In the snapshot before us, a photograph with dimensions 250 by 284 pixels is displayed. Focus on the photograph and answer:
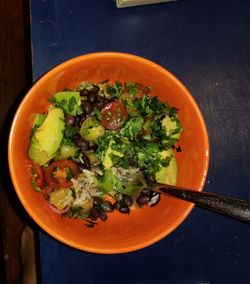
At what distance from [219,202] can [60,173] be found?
15.9 inches

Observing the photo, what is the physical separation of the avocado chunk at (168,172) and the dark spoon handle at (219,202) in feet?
0.27

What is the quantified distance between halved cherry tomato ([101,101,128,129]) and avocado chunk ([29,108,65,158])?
113 mm

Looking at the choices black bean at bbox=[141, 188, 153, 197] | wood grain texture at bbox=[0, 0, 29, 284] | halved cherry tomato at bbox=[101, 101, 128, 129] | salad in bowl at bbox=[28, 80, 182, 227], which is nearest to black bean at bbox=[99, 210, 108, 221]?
salad in bowl at bbox=[28, 80, 182, 227]

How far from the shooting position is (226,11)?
4.43 feet


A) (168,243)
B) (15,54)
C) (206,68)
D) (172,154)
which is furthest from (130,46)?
(15,54)

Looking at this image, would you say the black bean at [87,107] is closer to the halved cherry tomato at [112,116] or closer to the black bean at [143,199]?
the halved cherry tomato at [112,116]

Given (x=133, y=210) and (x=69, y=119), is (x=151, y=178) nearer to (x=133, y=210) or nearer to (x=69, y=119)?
(x=133, y=210)

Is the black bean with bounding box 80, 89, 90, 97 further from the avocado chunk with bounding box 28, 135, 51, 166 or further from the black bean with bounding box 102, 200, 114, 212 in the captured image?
the black bean with bounding box 102, 200, 114, 212

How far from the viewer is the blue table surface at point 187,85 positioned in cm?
122

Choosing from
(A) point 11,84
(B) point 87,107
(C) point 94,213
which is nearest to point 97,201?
(C) point 94,213

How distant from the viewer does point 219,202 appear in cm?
89

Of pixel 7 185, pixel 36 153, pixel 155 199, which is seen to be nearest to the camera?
pixel 36 153

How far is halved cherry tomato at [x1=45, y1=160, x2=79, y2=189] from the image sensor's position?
3.45 ft

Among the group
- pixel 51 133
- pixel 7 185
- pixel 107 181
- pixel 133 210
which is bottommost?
pixel 7 185
